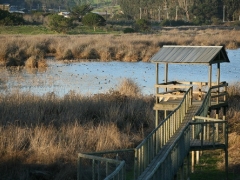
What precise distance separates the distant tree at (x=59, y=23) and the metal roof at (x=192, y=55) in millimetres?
46346

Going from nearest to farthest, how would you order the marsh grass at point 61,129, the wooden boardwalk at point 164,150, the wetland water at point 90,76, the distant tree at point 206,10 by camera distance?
the wooden boardwalk at point 164,150 → the marsh grass at point 61,129 → the wetland water at point 90,76 → the distant tree at point 206,10

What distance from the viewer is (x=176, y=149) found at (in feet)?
40.8

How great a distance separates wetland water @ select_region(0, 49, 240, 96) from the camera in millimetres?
28859

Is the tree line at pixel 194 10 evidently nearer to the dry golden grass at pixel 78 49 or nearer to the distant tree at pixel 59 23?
the distant tree at pixel 59 23

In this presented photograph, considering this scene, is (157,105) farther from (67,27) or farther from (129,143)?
(67,27)

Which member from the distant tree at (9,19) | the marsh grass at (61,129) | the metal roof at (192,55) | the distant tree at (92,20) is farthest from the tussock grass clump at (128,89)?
the distant tree at (92,20)

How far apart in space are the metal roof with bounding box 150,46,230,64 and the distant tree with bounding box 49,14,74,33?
152 feet

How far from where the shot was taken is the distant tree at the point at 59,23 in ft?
216

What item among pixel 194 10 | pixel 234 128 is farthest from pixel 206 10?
pixel 234 128

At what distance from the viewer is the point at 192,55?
1933 cm

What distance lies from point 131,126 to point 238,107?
4803 millimetres

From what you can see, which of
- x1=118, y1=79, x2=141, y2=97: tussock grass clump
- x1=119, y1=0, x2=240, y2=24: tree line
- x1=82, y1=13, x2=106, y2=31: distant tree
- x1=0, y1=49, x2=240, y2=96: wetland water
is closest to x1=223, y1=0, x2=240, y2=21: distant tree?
x1=119, y1=0, x2=240, y2=24: tree line

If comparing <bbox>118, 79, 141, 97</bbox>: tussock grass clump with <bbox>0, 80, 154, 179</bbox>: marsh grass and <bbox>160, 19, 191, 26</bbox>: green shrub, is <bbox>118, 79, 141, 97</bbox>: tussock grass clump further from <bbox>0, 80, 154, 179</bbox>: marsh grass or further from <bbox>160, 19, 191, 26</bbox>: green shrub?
<bbox>160, 19, 191, 26</bbox>: green shrub

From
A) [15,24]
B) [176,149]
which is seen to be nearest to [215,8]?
Result: [15,24]
